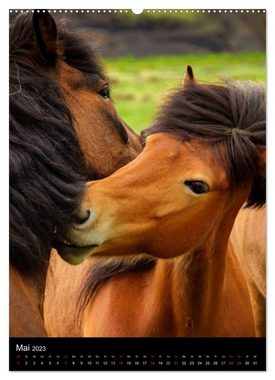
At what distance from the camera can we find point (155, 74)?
1.87 metres

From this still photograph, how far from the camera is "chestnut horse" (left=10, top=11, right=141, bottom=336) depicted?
152 centimetres

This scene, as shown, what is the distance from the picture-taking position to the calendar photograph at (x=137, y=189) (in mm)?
1561

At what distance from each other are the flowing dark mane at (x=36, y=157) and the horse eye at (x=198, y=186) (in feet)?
0.64

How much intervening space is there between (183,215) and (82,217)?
0.19 m

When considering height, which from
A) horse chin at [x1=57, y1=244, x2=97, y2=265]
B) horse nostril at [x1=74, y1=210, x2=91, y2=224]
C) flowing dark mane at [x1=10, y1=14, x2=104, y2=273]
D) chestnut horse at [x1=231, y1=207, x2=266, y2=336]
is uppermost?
flowing dark mane at [x1=10, y1=14, x2=104, y2=273]

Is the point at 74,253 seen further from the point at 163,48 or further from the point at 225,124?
the point at 163,48

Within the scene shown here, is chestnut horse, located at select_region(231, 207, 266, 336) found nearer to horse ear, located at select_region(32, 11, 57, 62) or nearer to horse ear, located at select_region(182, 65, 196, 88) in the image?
horse ear, located at select_region(182, 65, 196, 88)

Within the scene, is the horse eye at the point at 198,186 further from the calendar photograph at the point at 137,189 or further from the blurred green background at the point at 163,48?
the blurred green background at the point at 163,48

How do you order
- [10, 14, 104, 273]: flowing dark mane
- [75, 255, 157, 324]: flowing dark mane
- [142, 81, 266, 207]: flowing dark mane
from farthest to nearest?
[75, 255, 157, 324]: flowing dark mane
[142, 81, 266, 207]: flowing dark mane
[10, 14, 104, 273]: flowing dark mane

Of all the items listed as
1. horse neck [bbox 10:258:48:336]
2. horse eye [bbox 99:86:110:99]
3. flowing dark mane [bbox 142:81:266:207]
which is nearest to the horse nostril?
horse neck [bbox 10:258:48:336]

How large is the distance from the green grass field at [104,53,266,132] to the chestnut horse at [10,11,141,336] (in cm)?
5

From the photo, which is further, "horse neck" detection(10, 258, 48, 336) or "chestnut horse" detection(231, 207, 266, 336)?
"chestnut horse" detection(231, 207, 266, 336)

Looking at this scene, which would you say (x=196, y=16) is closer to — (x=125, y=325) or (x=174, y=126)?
(x=174, y=126)

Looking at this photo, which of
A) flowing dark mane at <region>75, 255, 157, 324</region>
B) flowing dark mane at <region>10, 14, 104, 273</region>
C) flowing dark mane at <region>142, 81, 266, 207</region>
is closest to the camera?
flowing dark mane at <region>10, 14, 104, 273</region>
